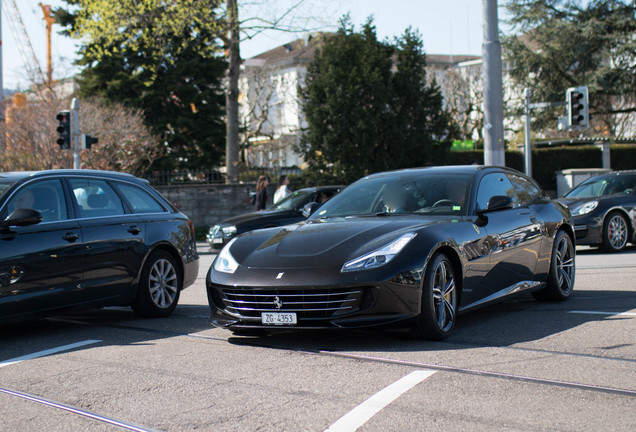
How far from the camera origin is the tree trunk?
27734 mm

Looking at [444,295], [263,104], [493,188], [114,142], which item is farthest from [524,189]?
[263,104]

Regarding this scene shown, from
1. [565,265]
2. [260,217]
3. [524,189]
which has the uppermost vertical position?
[524,189]

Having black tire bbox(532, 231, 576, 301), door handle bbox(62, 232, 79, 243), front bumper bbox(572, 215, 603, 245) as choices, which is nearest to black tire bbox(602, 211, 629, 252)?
front bumper bbox(572, 215, 603, 245)

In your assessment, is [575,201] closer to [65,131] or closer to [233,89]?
[65,131]

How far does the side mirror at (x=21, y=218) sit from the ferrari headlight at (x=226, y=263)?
5.23ft

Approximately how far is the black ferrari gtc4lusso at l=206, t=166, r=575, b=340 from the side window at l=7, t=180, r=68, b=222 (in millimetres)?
1734

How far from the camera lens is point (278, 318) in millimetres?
6223

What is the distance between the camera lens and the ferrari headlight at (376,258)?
6.11 m

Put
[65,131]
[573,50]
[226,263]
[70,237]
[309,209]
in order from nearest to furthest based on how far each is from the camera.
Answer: [226,263] → [70,237] → [309,209] → [65,131] → [573,50]

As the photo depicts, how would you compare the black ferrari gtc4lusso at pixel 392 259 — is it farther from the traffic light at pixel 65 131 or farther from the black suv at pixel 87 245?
the traffic light at pixel 65 131

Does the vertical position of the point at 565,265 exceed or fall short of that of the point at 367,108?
it falls short

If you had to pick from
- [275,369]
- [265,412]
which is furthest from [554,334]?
[265,412]

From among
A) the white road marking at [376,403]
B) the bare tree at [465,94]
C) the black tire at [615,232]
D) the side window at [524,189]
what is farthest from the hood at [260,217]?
the bare tree at [465,94]

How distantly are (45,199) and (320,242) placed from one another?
2761mm
